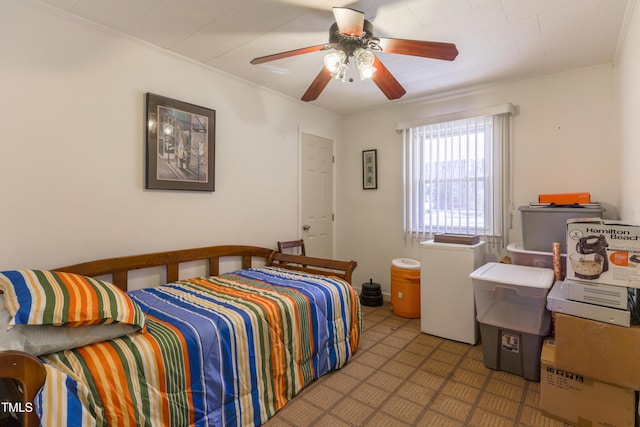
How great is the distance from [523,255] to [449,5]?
1912 mm

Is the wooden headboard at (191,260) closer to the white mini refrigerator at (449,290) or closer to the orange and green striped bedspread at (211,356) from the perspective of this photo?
the orange and green striped bedspread at (211,356)

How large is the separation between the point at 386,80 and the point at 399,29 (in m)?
0.33

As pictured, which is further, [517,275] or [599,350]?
[517,275]

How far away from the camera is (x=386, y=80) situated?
2.19m

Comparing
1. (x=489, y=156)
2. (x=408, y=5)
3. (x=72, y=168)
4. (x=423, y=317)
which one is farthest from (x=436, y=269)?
(x=72, y=168)

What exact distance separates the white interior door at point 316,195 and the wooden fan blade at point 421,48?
193cm

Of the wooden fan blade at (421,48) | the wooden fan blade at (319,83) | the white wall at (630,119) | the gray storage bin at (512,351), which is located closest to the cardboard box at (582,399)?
the gray storage bin at (512,351)

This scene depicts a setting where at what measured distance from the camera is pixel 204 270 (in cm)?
279

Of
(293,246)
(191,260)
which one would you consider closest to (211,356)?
(191,260)

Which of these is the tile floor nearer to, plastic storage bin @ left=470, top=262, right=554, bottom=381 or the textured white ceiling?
plastic storage bin @ left=470, top=262, right=554, bottom=381

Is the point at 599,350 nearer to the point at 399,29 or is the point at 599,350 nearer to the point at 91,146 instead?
the point at 399,29

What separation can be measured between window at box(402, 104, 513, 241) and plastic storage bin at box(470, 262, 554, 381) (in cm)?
93

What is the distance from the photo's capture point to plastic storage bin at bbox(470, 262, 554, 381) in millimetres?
2166

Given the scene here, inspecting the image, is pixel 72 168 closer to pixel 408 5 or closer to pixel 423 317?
pixel 408 5
